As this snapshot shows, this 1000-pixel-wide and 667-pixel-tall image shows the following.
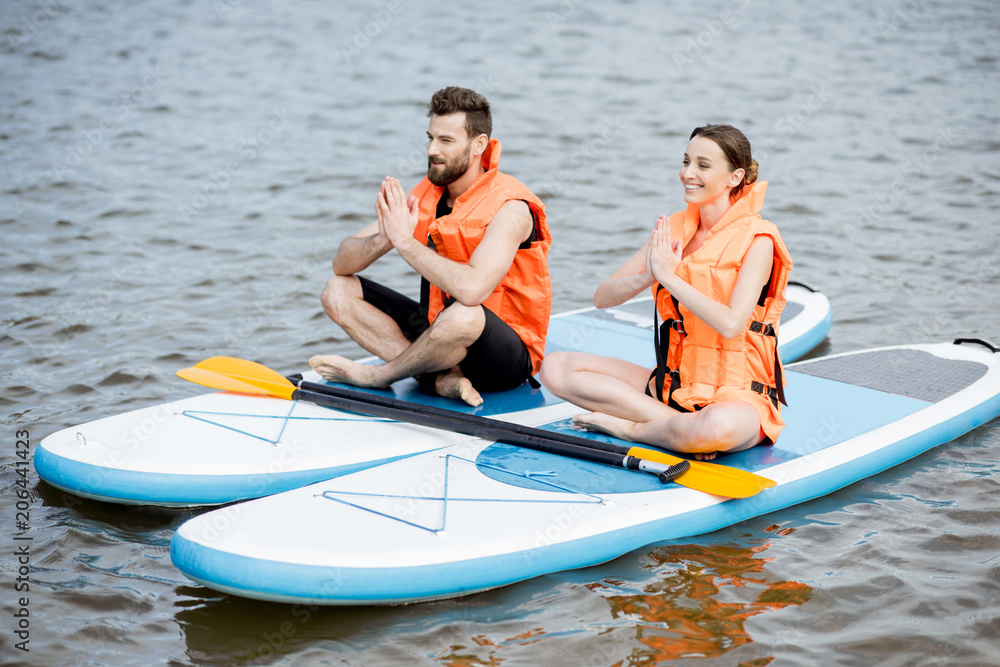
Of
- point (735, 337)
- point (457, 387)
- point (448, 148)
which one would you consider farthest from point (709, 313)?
point (448, 148)

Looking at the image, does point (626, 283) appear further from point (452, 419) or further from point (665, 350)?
point (452, 419)

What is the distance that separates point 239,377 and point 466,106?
1.64 m

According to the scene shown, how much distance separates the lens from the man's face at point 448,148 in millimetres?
4266

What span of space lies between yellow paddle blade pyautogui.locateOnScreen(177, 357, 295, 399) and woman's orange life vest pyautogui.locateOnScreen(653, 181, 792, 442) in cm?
175

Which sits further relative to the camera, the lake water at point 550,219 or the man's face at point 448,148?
the man's face at point 448,148

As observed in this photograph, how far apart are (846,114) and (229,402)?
896 centimetres

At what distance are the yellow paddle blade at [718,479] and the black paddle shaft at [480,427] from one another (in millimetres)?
49

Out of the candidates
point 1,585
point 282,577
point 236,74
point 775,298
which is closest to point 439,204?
point 775,298

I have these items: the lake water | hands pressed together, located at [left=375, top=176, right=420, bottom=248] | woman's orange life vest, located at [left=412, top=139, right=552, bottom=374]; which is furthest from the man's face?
the lake water

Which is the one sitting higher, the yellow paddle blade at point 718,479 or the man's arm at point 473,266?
the man's arm at point 473,266


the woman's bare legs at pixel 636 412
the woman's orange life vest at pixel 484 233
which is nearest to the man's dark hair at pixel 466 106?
the woman's orange life vest at pixel 484 233

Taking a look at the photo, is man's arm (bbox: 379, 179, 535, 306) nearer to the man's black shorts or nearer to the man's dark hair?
the man's black shorts

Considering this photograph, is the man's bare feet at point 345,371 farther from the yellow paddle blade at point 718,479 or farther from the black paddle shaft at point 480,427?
the yellow paddle blade at point 718,479

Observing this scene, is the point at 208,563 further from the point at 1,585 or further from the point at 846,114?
the point at 846,114
